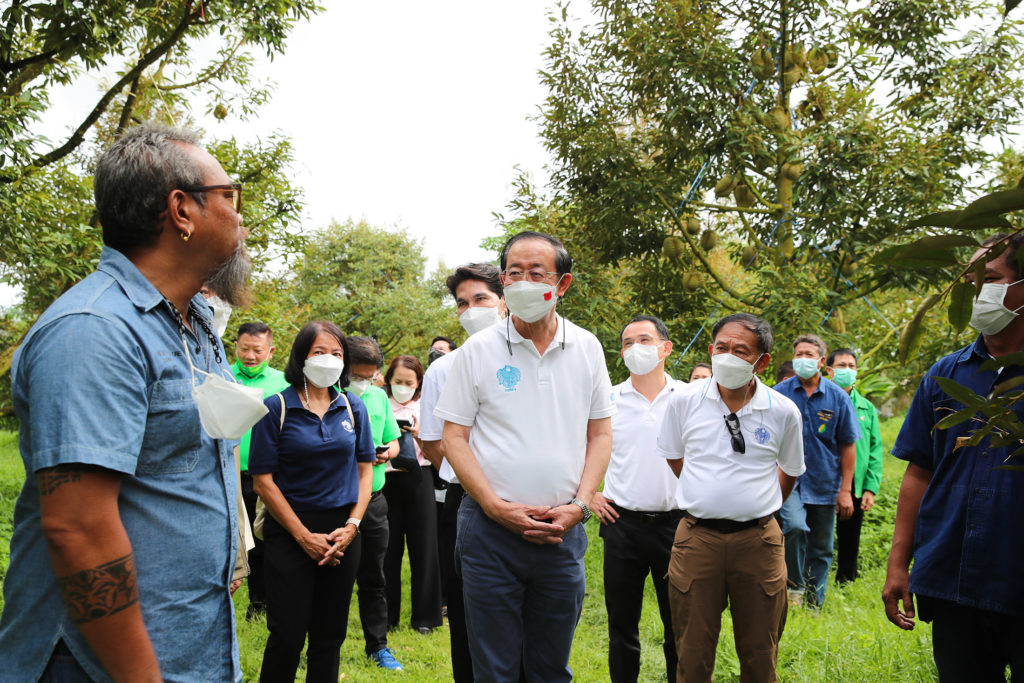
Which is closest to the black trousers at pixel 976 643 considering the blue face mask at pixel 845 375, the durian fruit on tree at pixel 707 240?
the blue face mask at pixel 845 375

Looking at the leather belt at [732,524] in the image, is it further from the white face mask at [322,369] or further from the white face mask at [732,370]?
the white face mask at [322,369]

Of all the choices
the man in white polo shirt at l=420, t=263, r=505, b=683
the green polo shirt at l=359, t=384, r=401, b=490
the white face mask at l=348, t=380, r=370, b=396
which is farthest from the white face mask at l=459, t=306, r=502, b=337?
the white face mask at l=348, t=380, r=370, b=396

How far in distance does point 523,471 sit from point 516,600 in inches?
19.6

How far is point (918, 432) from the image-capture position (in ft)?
8.72

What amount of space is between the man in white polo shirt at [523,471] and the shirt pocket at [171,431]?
126 cm

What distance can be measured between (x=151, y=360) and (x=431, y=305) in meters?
29.0

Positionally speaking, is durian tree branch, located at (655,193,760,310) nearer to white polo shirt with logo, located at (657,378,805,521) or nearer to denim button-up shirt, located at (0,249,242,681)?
white polo shirt with logo, located at (657,378,805,521)

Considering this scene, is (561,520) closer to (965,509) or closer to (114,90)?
(965,509)

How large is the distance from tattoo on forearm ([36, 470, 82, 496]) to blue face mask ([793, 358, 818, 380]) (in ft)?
19.1

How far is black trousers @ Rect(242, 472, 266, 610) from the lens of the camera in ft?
18.0

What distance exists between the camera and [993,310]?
2.37 metres

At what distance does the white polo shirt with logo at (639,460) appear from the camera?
4.04 meters

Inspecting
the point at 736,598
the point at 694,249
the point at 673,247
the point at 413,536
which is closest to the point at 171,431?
the point at 736,598

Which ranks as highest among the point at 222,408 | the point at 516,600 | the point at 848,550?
the point at 222,408
